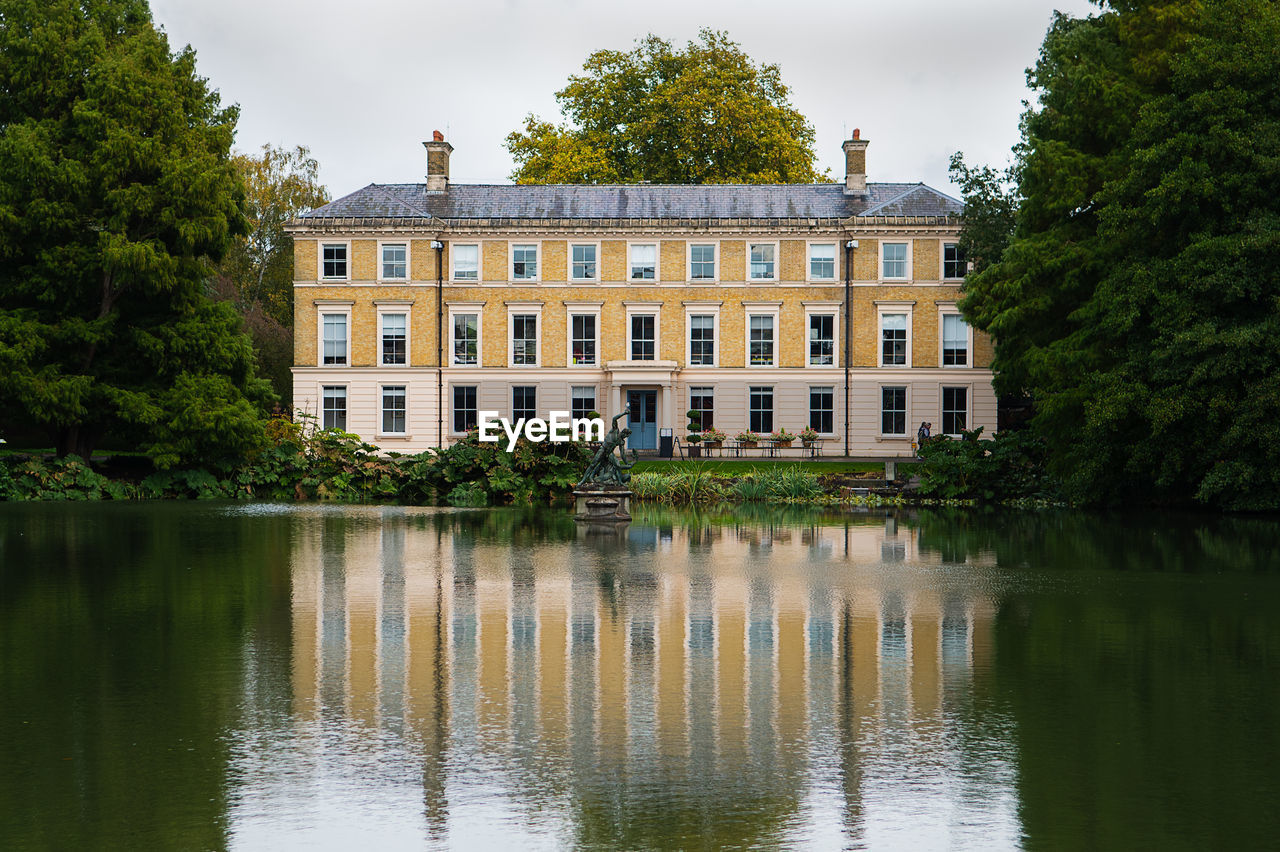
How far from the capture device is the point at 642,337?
148 ft

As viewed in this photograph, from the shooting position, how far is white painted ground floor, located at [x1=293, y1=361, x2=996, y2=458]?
44656 mm

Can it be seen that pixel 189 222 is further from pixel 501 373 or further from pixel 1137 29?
pixel 1137 29

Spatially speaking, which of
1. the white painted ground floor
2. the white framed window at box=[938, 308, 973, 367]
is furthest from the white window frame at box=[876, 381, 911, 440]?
the white framed window at box=[938, 308, 973, 367]

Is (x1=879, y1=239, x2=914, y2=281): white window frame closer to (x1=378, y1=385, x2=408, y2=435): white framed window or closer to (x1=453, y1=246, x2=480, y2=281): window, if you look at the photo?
(x1=453, y1=246, x2=480, y2=281): window

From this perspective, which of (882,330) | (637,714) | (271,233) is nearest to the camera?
(637,714)

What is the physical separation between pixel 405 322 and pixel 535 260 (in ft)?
17.3

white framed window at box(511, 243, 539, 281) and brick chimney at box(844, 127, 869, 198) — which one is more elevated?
brick chimney at box(844, 127, 869, 198)

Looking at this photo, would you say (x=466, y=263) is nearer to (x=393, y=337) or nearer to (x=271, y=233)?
(x=393, y=337)

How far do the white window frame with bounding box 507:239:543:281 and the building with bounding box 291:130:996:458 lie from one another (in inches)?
2.0

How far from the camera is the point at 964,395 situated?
147 ft

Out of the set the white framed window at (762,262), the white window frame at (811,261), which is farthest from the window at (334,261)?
the white window frame at (811,261)

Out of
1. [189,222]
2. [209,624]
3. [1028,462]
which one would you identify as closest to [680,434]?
[1028,462]

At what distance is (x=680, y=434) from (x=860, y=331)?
7519 mm

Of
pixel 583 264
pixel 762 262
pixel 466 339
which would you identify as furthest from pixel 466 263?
pixel 762 262
